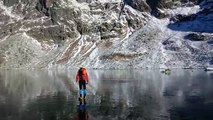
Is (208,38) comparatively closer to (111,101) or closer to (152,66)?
(152,66)

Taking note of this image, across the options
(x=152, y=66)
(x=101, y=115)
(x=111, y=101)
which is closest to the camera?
(x=101, y=115)

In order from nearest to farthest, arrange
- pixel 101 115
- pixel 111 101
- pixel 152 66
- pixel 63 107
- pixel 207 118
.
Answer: pixel 207 118, pixel 101 115, pixel 63 107, pixel 111 101, pixel 152 66

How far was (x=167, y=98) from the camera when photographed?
117 ft

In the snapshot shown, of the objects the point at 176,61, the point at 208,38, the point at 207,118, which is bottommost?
the point at 207,118

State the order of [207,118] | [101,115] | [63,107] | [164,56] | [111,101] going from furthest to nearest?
[164,56] < [111,101] < [63,107] < [101,115] < [207,118]

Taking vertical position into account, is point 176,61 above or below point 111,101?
above

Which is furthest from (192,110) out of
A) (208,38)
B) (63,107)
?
(208,38)

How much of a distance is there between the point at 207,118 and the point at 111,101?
1204cm

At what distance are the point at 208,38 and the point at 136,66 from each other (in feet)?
154

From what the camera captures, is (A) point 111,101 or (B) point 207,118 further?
(A) point 111,101

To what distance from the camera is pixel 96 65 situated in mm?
198750

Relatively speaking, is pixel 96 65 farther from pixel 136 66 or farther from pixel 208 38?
pixel 208 38

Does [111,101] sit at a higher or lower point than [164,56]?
lower

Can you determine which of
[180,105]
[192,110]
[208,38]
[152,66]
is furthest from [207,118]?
[208,38]
